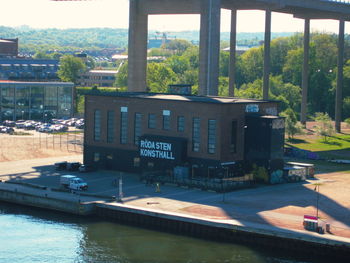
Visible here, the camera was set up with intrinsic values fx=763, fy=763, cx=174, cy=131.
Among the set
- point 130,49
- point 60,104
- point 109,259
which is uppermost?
point 130,49

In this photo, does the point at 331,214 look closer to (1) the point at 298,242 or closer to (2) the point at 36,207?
(1) the point at 298,242

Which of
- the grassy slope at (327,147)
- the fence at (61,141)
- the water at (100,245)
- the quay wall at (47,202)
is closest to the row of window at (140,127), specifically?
the quay wall at (47,202)

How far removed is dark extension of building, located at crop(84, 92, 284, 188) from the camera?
73.2 metres

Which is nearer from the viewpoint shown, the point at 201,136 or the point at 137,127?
the point at 201,136

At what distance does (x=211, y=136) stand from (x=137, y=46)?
41.9 m

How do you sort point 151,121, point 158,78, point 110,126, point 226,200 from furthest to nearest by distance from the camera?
point 158,78 → point 110,126 → point 151,121 → point 226,200

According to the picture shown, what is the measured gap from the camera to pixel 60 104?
5674 inches

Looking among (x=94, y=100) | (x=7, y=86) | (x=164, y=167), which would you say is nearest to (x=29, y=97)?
(x=7, y=86)

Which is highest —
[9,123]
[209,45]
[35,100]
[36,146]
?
[209,45]

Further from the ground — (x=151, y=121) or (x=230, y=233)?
(x=151, y=121)

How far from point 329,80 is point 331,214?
382 ft

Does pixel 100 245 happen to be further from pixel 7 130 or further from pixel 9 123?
pixel 9 123

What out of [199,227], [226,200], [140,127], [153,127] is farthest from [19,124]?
[199,227]

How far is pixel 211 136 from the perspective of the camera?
7344 centimetres
